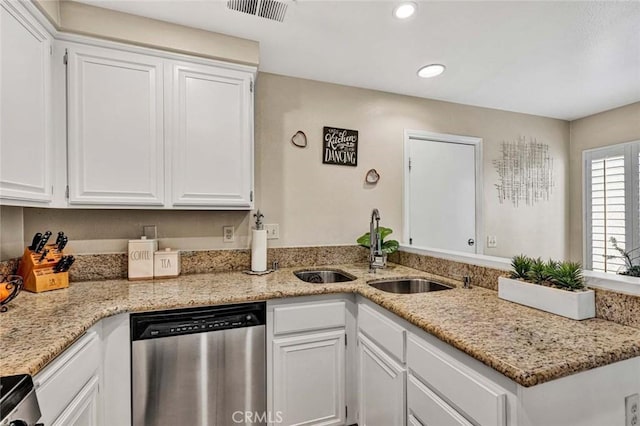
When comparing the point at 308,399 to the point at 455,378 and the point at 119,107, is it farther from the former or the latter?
the point at 119,107

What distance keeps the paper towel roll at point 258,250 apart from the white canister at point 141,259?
1.98 ft

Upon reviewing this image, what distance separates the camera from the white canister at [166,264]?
6.25ft

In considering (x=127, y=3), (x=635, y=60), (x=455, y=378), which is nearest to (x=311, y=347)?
(x=455, y=378)

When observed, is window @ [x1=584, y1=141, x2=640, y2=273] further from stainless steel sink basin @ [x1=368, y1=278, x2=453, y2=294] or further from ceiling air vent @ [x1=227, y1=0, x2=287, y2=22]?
ceiling air vent @ [x1=227, y1=0, x2=287, y2=22]

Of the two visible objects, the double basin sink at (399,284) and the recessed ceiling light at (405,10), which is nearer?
the recessed ceiling light at (405,10)

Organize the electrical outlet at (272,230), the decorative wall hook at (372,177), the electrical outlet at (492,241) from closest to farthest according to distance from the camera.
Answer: the electrical outlet at (272,230) → the decorative wall hook at (372,177) → the electrical outlet at (492,241)

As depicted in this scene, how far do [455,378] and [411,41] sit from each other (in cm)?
183

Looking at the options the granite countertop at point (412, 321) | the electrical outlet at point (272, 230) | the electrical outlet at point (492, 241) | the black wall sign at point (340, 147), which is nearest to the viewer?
the granite countertop at point (412, 321)

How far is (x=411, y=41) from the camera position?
6.30ft

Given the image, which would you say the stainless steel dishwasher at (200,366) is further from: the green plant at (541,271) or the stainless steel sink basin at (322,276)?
the green plant at (541,271)

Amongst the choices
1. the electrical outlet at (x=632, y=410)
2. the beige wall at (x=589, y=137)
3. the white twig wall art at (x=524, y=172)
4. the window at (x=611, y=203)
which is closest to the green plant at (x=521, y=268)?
the electrical outlet at (x=632, y=410)

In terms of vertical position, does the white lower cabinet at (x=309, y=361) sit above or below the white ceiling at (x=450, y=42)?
below
